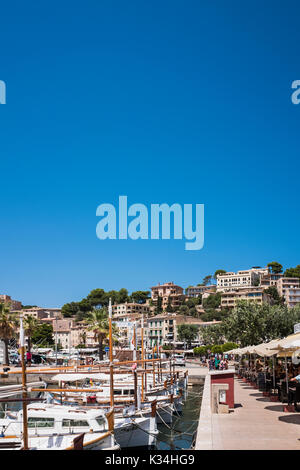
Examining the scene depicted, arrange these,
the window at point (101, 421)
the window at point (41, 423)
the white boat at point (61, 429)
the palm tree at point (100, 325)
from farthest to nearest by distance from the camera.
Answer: the palm tree at point (100, 325) → the window at point (101, 421) → the window at point (41, 423) → the white boat at point (61, 429)

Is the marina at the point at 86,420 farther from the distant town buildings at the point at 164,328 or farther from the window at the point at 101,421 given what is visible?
the distant town buildings at the point at 164,328

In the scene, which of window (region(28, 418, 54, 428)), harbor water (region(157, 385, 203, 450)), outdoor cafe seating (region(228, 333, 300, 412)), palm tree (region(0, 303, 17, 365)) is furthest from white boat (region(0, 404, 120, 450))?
palm tree (region(0, 303, 17, 365))

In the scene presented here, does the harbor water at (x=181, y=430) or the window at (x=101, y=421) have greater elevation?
the window at (x=101, y=421)

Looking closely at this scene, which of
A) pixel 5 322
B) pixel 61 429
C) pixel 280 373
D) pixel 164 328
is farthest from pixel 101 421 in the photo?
pixel 164 328

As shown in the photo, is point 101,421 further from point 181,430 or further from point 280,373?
point 181,430

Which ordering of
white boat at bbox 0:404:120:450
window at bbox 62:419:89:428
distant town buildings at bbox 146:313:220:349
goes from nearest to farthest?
1. white boat at bbox 0:404:120:450
2. window at bbox 62:419:89:428
3. distant town buildings at bbox 146:313:220:349

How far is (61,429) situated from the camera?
67.7 ft

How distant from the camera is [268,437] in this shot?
1375 centimetres

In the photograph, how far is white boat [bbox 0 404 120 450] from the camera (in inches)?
720

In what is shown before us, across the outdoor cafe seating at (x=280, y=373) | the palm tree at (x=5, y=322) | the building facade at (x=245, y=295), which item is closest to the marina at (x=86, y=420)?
the outdoor cafe seating at (x=280, y=373)

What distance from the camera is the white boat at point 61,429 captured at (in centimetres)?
1830

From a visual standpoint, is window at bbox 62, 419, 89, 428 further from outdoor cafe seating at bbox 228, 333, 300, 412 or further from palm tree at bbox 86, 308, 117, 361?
palm tree at bbox 86, 308, 117, 361

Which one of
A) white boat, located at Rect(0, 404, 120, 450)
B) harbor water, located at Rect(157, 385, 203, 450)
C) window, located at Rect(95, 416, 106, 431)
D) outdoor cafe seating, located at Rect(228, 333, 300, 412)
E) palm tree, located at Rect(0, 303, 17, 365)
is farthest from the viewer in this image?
palm tree, located at Rect(0, 303, 17, 365)
